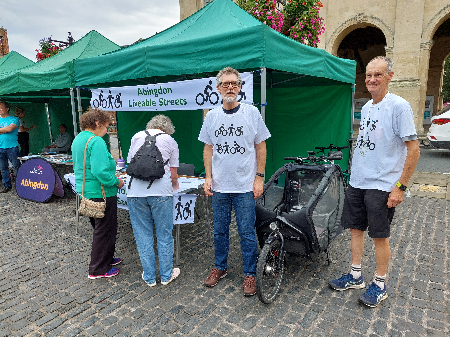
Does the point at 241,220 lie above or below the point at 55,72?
below

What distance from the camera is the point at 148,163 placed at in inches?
110

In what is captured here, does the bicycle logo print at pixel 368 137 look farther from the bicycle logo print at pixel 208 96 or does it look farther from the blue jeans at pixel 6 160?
the blue jeans at pixel 6 160

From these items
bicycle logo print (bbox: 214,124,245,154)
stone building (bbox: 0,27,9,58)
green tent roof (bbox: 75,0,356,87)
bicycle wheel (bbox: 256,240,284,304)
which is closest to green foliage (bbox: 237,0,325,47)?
green tent roof (bbox: 75,0,356,87)

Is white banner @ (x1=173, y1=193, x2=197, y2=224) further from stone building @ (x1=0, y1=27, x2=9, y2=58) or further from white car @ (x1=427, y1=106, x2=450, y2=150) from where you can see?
stone building @ (x1=0, y1=27, x2=9, y2=58)

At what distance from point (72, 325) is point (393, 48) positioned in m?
15.5

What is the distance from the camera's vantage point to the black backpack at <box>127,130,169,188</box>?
2797 mm

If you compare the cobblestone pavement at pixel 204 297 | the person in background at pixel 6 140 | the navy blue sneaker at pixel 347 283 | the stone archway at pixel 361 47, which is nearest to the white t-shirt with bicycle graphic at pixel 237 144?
the cobblestone pavement at pixel 204 297

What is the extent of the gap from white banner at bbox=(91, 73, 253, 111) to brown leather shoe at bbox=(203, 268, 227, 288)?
1.99 meters

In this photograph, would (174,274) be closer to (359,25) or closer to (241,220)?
(241,220)

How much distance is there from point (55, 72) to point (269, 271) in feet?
18.1

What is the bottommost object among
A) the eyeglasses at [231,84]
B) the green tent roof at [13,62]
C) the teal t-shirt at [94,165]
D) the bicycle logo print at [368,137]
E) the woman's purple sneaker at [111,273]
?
the woman's purple sneaker at [111,273]

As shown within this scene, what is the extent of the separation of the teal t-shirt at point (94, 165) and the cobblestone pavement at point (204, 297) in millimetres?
997

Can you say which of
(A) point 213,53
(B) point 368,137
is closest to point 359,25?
(A) point 213,53

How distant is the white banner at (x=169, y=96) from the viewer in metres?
4.00
